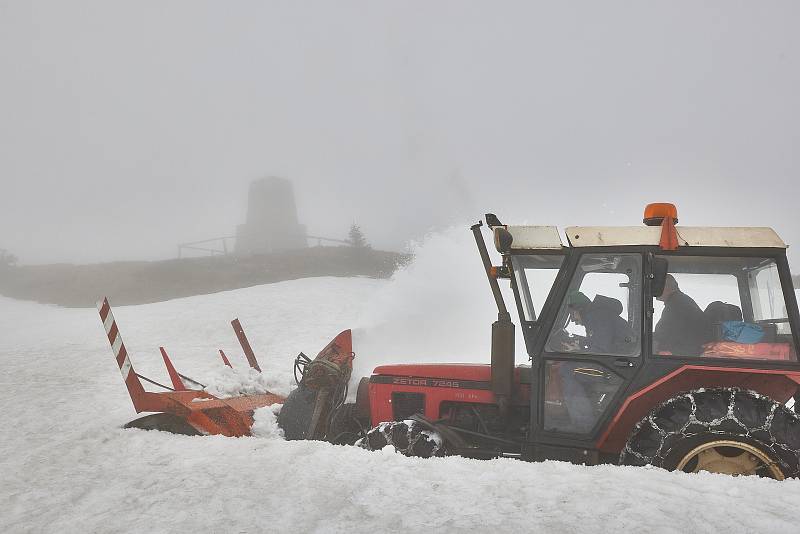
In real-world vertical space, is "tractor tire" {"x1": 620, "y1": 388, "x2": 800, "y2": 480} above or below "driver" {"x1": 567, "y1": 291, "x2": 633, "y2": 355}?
below

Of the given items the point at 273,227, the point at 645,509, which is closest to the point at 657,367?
the point at 645,509

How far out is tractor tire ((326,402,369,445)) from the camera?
5188 millimetres

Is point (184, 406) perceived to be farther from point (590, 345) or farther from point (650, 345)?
point (650, 345)

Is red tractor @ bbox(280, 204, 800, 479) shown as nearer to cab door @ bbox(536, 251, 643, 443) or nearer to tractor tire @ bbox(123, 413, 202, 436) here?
cab door @ bbox(536, 251, 643, 443)

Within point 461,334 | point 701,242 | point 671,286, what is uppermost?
point 701,242

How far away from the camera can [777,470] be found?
2.91m

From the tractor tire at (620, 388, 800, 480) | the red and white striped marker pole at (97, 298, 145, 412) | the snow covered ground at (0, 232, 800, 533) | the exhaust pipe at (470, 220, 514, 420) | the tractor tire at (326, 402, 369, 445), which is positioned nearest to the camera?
the snow covered ground at (0, 232, 800, 533)

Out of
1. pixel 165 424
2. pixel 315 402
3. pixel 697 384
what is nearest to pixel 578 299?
pixel 697 384

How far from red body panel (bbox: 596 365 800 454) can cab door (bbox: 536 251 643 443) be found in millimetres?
126

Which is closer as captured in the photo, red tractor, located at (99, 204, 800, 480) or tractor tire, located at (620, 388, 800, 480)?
tractor tire, located at (620, 388, 800, 480)

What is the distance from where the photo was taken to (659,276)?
10.4 ft

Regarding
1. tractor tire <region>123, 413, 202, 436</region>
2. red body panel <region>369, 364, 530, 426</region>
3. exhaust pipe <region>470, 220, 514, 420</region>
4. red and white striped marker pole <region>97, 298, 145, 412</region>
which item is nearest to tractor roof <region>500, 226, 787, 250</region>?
exhaust pipe <region>470, 220, 514, 420</region>

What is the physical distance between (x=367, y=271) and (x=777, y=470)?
27.4 metres

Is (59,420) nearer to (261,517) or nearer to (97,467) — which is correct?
(97,467)
